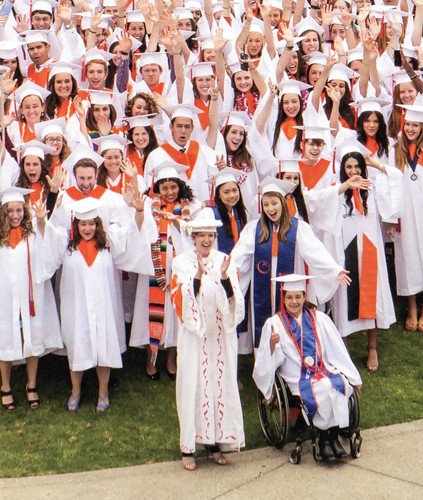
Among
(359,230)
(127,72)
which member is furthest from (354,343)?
(127,72)

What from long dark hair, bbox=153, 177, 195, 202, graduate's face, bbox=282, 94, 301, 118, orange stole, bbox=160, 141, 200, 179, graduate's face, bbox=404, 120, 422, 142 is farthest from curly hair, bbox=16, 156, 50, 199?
graduate's face, bbox=404, 120, 422, 142

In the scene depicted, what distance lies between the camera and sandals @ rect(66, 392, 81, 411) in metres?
7.39

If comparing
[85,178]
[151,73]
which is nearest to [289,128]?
[151,73]

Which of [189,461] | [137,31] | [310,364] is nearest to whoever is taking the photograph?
[189,461]

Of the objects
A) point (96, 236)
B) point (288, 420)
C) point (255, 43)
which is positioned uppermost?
point (255, 43)

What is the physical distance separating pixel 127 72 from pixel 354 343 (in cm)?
421

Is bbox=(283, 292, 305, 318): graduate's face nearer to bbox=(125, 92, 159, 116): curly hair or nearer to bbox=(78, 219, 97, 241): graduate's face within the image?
bbox=(78, 219, 97, 241): graduate's face

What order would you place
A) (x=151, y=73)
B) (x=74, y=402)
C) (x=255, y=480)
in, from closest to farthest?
(x=255, y=480), (x=74, y=402), (x=151, y=73)

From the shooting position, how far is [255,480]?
20.1 ft

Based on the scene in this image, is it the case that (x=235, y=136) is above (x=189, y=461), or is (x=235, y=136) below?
above

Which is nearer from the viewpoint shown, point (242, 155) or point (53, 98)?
point (242, 155)

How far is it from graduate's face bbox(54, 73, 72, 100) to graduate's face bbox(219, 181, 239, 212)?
2.49 metres

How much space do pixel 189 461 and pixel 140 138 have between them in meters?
3.52

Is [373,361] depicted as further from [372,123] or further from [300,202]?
[372,123]
